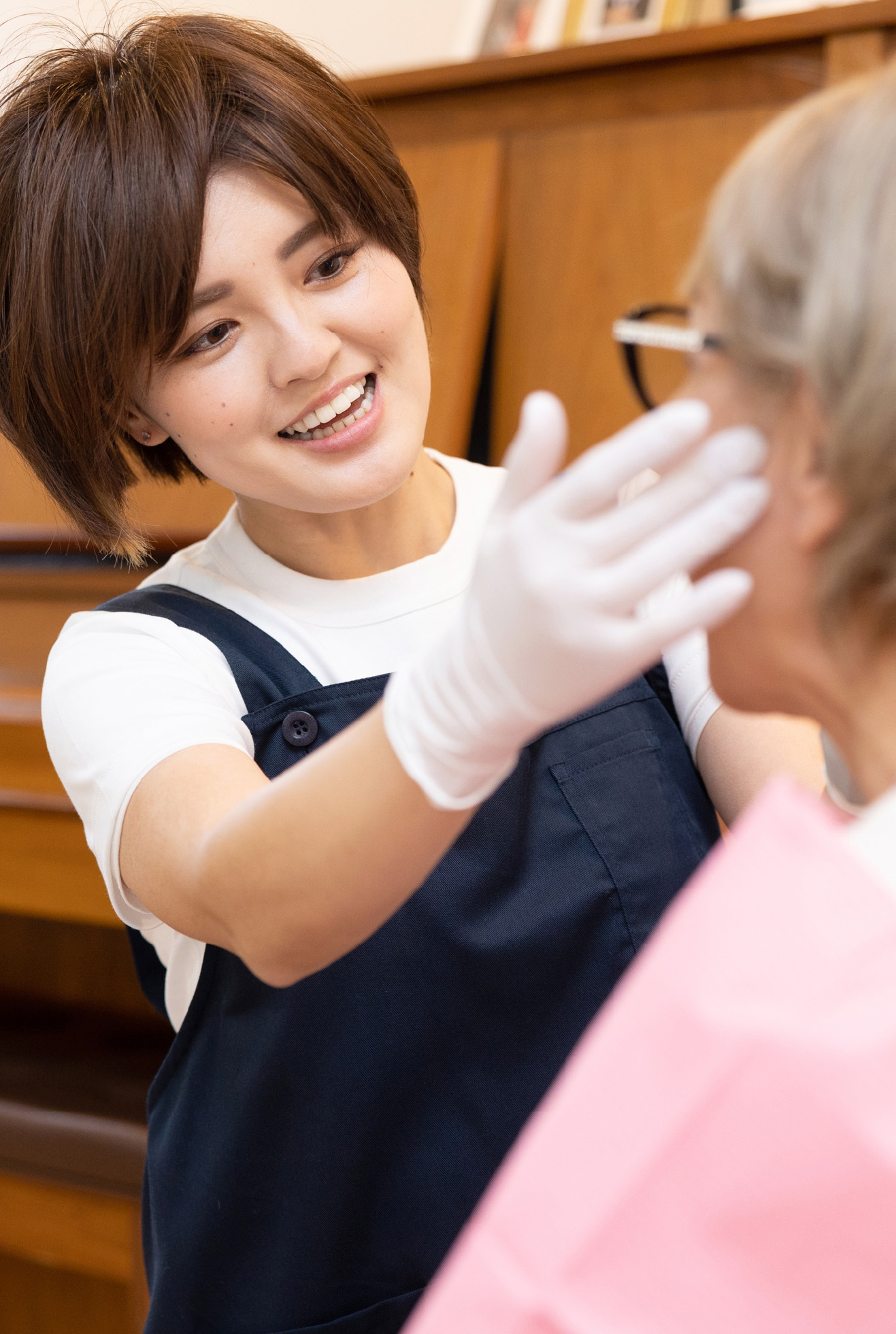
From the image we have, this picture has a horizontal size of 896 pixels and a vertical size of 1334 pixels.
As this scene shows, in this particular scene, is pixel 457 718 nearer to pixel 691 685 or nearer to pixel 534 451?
pixel 534 451

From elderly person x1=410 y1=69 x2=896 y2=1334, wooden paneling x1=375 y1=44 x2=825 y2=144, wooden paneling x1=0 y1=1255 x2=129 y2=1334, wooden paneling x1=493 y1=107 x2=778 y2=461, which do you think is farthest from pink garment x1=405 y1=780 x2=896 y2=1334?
wooden paneling x1=0 y1=1255 x2=129 y2=1334

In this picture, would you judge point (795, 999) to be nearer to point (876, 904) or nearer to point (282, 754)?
point (876, 904)

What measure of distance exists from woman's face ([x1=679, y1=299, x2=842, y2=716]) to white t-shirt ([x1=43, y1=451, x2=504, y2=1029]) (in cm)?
19

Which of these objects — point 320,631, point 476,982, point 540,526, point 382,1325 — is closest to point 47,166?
point 320,631

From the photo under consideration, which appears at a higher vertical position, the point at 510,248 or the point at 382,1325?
the point at 510,248

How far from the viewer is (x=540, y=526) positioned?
0.62 m

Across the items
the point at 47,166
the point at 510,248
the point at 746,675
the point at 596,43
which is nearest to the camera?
the point at 746,675

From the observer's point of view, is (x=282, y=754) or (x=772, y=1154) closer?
(x=772, y=1154)

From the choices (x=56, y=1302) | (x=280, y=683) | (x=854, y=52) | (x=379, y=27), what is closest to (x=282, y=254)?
(x=280, y=683)

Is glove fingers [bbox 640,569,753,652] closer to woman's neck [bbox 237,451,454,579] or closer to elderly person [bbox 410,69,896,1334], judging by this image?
elderly person [bbox 410,69,896,1334]

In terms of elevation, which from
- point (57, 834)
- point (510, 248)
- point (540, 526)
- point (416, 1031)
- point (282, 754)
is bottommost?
point (57, 834)

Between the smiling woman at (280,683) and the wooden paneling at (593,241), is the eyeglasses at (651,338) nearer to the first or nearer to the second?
the smiling woman at (280,683)

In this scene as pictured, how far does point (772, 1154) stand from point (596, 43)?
1.41 meters

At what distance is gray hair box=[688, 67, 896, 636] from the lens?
0.60 metres
